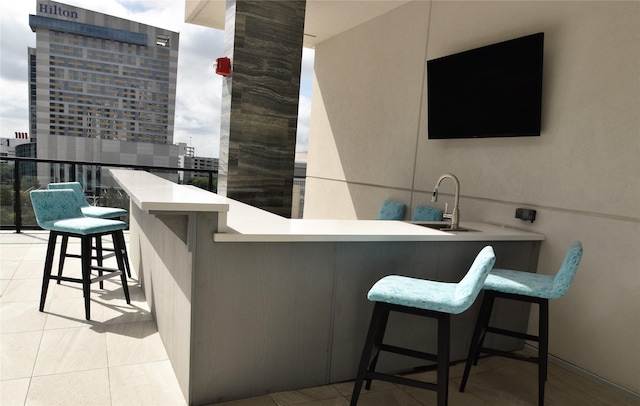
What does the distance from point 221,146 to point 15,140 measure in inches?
150

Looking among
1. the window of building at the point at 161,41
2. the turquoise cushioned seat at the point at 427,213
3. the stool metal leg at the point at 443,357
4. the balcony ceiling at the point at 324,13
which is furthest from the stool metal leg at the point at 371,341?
the window of building at the point at 161,41

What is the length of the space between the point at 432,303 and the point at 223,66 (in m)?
2.83

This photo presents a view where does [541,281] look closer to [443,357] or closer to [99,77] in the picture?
[443,357]

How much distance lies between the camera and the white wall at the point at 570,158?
2.25m

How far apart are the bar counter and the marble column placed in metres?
1.26

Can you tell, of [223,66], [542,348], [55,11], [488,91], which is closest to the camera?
[542,348]

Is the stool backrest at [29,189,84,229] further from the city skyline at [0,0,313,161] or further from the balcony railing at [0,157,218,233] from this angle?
the city skyline at [0,0,313,161]

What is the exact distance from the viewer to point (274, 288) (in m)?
1.92

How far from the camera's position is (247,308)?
188 centimetres

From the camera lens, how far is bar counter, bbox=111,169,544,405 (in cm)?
177

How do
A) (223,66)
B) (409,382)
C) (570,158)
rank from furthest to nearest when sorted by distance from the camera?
(223,66) < (570,158) < (409,382)

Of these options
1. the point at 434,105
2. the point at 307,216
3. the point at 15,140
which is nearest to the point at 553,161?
the point at 434,105

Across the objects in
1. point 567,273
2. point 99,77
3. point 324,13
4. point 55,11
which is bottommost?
point 567,273

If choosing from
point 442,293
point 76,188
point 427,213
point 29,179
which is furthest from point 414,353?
point 29,179
